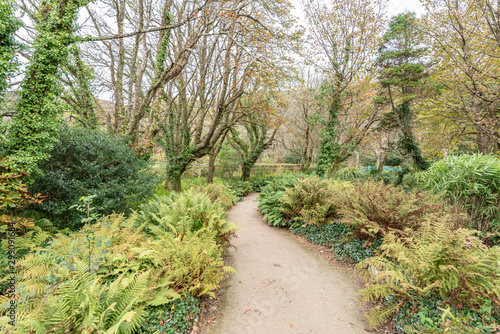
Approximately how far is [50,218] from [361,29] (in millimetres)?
13047

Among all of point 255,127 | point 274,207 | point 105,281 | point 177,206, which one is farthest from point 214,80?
point 105,281

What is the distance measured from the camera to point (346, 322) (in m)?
2.81

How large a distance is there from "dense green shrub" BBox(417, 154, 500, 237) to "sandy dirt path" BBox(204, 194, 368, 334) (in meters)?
2.69

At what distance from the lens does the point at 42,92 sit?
3.62 meters

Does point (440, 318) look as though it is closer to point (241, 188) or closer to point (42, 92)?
point (42, 92)

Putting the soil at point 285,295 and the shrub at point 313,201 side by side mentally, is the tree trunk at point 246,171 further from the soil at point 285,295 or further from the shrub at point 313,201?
the soil at point 285,295

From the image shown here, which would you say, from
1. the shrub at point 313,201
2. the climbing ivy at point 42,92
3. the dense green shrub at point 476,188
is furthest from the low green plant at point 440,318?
the climbing ivy at point 42,92

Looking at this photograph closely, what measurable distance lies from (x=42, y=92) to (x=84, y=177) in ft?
5.70

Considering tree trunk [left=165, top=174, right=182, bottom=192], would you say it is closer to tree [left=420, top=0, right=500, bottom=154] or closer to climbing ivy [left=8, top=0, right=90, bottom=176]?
climbing ivy [left=8, top=0, right=90, bottom=176]

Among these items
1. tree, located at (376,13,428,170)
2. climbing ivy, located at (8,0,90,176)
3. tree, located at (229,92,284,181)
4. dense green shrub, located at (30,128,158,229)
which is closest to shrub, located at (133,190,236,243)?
dense green shrub, located at (30,128,158,229)

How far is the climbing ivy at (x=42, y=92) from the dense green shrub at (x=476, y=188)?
25.1ft

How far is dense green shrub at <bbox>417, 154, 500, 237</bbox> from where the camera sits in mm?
3709

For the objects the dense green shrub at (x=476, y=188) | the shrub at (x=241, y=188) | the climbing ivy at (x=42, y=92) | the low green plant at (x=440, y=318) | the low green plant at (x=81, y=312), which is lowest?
the shrub at (x=241, y=188)

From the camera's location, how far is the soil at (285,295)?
2.74 meters
